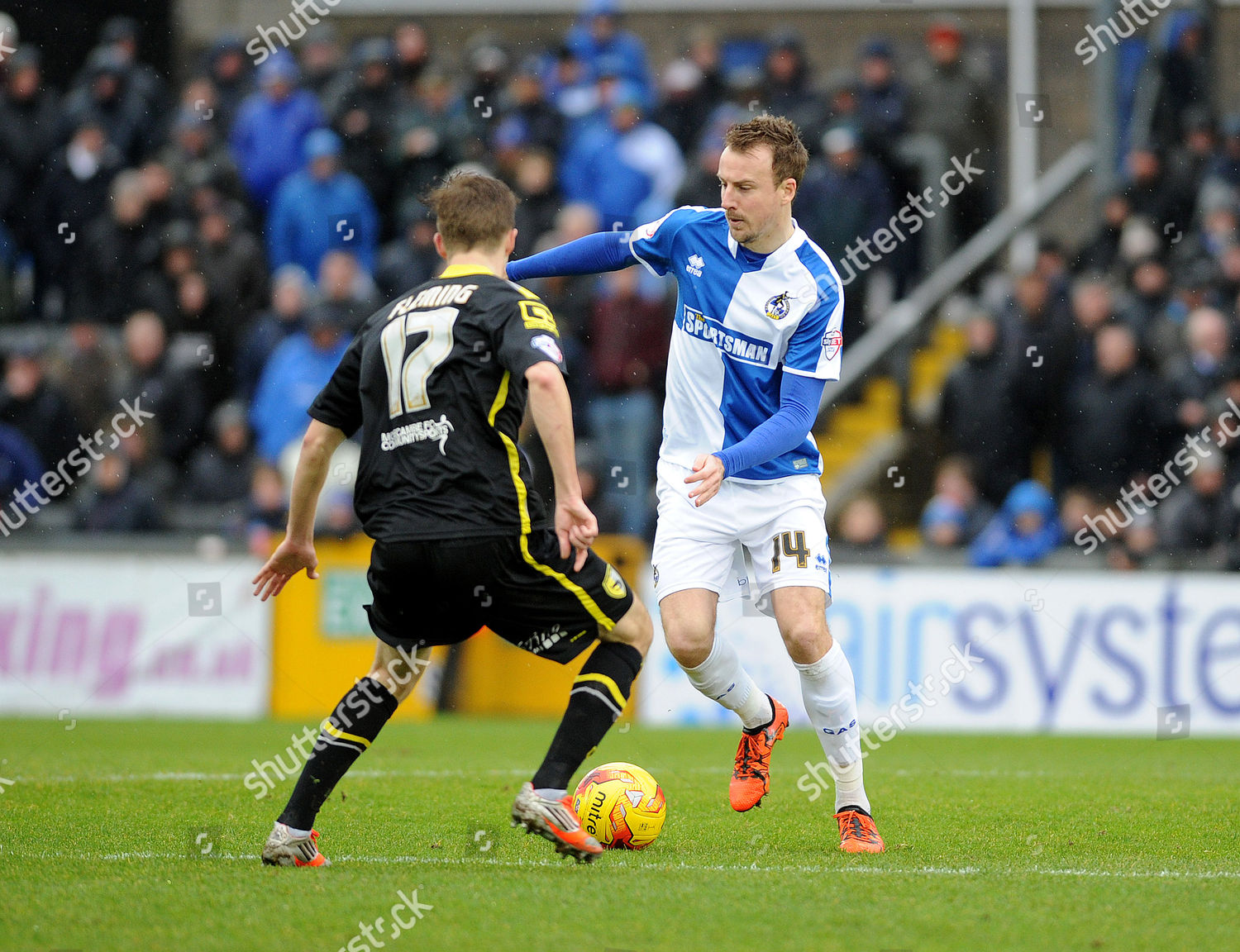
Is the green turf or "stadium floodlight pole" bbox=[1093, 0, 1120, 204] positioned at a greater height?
"stadium floodlight pole" bbox=[1093, 0, 1120, 204]

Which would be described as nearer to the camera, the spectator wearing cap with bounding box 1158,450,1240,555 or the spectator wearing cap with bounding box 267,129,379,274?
the spectator wearing cap with bounding box 1158,450,1240,555

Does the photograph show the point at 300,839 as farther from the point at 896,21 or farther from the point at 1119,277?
the point at 896,21

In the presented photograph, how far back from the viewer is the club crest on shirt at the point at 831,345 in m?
6.23

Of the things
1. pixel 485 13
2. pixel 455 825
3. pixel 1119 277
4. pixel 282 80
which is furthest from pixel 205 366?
pixel 455 825

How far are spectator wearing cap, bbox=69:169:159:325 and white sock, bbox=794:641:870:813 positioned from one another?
10.3 m

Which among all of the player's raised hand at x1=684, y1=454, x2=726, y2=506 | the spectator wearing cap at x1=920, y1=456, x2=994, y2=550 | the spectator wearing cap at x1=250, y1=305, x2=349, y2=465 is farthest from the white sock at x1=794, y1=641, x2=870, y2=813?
the spectator wearing cap at x1=250, y1=305, x2=349, y2=465

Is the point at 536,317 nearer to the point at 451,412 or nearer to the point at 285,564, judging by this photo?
the point at 451,412

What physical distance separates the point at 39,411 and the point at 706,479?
33.5ft

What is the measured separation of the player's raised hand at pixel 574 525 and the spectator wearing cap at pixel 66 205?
1113 centimetres

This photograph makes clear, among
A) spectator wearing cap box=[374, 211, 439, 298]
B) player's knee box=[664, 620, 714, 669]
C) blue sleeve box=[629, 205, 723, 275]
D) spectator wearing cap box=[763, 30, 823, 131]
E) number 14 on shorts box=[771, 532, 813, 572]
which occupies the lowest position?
player's knee box=[664, 620, 714, 669]

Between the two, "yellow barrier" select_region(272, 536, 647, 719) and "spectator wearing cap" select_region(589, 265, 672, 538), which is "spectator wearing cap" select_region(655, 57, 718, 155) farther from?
"yellow barrier" select_region(272, 536, 647, 719)

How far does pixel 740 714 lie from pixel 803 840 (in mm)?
630

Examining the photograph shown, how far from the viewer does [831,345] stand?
6.25 meters

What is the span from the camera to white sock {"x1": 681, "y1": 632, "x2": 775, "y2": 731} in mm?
6418
